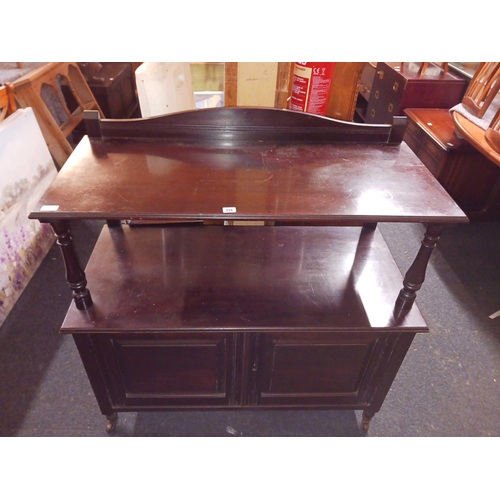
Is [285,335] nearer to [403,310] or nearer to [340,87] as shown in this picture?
[403,310]

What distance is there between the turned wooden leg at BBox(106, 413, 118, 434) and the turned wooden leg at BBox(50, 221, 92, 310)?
549 millimetres

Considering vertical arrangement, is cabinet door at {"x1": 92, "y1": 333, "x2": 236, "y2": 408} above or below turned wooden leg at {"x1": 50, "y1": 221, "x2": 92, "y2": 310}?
below

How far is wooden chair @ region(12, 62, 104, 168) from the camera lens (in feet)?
7.66

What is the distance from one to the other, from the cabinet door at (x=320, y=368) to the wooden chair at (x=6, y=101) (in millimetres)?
1825

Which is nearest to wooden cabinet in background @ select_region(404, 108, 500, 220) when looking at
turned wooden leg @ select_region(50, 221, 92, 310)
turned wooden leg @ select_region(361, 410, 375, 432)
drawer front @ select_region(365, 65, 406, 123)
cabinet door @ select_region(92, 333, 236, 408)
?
drawer front @ select_region(365, 65, 406, 123)

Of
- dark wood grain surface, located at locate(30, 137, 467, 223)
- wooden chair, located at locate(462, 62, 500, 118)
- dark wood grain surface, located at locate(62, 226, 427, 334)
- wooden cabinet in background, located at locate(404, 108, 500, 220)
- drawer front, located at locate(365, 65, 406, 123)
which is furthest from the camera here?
drawer front, located at locate(365, 65, 406, 123)

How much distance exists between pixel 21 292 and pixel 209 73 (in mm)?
2334

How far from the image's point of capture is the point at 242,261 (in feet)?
4.83

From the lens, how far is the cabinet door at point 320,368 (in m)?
1.32

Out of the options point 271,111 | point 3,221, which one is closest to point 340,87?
point 271,111

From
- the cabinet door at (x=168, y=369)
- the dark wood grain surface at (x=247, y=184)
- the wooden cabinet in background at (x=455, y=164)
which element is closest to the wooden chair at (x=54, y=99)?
the dark wood grain surface at (x=247, y=184)

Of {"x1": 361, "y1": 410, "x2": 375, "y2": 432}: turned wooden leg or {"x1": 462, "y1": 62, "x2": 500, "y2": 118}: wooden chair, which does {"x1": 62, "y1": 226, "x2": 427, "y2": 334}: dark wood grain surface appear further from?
{"x1": 462, "y1": 62, "x2": 500, "y2": 118}: wooden chair

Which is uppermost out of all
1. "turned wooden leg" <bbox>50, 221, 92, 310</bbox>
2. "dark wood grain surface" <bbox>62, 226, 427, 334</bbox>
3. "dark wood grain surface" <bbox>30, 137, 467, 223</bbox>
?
"dark wood grain surface" <bbox>30, 137, 467, 223</bbox>

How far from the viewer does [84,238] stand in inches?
100
